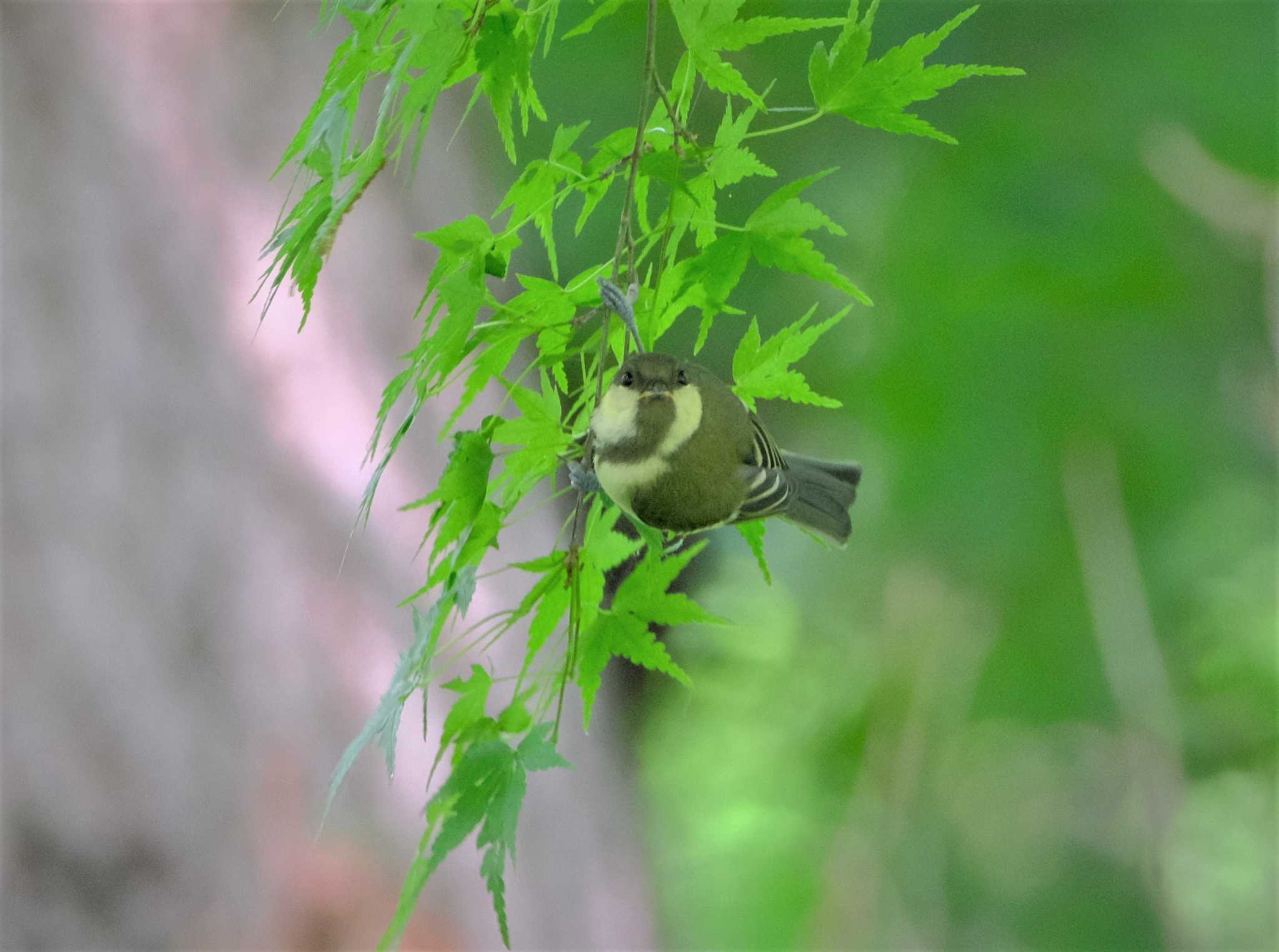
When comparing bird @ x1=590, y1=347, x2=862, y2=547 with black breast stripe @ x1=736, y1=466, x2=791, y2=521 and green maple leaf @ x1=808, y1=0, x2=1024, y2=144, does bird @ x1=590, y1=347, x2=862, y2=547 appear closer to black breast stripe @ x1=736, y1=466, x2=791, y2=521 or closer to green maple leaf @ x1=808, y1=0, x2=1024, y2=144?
black breast stripe @ x1=736, y1=466, x2=791, y2=521

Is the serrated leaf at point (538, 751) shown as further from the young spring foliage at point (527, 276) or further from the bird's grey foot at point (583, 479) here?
the bird's grey foot at point (583, 479)

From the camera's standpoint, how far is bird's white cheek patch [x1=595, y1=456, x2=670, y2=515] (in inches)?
30.5

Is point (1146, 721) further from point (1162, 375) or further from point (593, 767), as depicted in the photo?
point (593, 767)

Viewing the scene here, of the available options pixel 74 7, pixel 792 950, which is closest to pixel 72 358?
pixel 74 7

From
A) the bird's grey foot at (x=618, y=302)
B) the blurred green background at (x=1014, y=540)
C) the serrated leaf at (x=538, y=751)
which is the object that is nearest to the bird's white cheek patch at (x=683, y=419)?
the bird's grey foot at (x=618, y=302)

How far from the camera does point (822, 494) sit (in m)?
1.03

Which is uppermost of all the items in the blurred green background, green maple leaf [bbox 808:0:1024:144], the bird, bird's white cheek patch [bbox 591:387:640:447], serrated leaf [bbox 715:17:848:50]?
serrated leaf [bbox 715:17:848:50]

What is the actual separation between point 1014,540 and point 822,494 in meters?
1.32

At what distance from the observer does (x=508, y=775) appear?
0.64 metres

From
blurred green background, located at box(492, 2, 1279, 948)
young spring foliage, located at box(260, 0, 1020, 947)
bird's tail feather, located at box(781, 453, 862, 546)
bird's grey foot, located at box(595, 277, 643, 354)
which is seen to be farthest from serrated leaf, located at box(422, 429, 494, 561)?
blurred green background, located at box(492, 2, 1279, 948)

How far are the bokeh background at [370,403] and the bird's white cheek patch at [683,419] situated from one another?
1.20 m

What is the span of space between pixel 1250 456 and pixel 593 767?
1.67 metres

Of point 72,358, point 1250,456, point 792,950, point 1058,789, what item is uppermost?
point 72,358

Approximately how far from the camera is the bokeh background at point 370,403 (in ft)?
6.60
